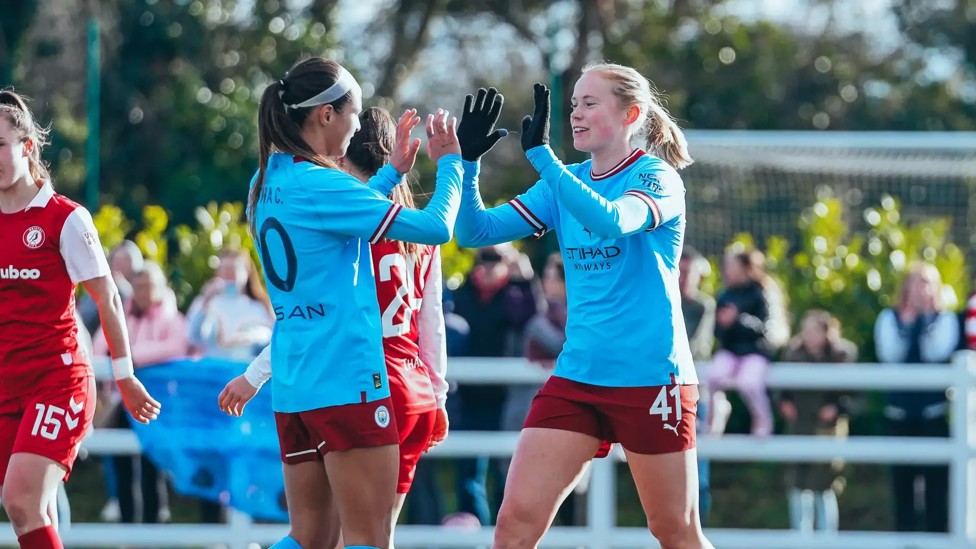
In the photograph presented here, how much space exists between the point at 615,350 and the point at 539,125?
0.83 meters

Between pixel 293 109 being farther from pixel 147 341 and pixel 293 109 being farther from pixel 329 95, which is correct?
pixel 147 341

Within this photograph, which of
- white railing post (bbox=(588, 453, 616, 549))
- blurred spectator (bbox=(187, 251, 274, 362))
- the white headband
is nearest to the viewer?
the white headband

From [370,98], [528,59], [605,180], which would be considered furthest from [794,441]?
[528,59]

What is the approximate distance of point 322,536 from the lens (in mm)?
5141

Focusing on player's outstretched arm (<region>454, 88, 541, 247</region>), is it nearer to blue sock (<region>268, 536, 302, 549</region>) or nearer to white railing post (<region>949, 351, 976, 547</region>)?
blue sock (<region>268, 536, 302, 549</region>)

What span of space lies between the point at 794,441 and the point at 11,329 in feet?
15.2

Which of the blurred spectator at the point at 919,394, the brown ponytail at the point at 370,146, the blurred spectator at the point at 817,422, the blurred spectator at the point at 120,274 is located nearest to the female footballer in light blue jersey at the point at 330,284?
the brown ponytail at the point at 370,146

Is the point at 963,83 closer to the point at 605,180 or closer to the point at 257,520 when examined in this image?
the point at 257,520

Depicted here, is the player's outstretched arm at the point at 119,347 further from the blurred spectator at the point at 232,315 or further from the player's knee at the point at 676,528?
the blurred spectator at the point at 232,315

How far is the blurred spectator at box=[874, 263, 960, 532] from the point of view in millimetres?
9594

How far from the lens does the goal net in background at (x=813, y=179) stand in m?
14.2

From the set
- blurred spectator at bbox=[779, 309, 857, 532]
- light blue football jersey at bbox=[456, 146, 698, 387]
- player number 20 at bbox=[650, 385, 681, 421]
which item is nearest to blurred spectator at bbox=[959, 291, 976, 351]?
blurred spectator at bbox=[779, 309, 857, 532]

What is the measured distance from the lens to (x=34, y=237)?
5.59 meters

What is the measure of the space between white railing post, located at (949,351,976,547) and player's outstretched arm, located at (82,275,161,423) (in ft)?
15.5
